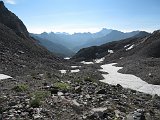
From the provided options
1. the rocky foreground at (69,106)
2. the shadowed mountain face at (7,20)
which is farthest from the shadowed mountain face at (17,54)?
the rocky foreground at (69,106)

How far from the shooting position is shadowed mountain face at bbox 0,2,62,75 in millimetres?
49584

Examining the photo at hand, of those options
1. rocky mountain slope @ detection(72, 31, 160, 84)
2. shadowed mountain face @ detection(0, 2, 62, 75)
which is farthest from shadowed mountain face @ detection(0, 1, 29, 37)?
rocky mountain slope @ detection(72, 31, 160, 84)

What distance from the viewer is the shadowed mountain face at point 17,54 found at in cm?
4958

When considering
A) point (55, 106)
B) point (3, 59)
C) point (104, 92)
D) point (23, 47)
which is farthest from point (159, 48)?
point (55, 106)

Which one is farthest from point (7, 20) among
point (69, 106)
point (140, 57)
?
point (69, 106)

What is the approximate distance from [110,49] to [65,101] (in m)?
153

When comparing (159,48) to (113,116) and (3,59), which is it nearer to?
(3,59)

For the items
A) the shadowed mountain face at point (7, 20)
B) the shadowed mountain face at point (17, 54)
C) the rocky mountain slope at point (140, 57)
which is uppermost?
the shadowed mountain face at point (7, 20)

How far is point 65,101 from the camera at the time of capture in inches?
744

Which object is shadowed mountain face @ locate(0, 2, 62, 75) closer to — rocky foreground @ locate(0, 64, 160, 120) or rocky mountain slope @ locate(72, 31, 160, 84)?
rocky mountain slope @ locate(72, 31, 160, 84)

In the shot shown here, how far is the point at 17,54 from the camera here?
6731cm

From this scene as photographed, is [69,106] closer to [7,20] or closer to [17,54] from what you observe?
[17,54]

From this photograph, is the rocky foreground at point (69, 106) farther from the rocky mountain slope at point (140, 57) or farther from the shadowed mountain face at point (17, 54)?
the rocky mountain slope at point (140, 57)

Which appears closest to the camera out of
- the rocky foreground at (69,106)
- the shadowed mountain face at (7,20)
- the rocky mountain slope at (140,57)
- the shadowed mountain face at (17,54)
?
the rocky foreground at (69,106)
